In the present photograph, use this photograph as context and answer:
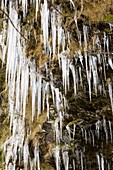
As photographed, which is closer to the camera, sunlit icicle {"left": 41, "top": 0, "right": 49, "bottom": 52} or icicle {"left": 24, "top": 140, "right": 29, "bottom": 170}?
sunlit icicle {"left": 41, "top": 0, "right": 49, "bottom": 52}

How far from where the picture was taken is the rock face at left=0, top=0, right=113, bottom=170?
336 cm

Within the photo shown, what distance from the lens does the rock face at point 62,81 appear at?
336 centimetres

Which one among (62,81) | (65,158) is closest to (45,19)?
(62,81)

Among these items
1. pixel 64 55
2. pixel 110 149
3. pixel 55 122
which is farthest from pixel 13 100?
pixel 110 149

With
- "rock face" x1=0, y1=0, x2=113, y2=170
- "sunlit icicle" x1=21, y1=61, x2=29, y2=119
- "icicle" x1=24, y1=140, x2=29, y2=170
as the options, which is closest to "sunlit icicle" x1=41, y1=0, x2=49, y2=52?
"rock face" x1=0, y1=0, x2=113, y2=170

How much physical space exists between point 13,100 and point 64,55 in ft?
2.85

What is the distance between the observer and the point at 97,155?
3.58 m

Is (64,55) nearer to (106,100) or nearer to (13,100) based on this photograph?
(106,100)

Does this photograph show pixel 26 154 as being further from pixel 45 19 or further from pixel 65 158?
pixel 45 19

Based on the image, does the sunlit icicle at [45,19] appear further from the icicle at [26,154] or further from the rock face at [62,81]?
the icicle at [26,154]

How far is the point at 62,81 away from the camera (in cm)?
350

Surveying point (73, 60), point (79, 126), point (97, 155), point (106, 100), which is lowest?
point (97, 155)

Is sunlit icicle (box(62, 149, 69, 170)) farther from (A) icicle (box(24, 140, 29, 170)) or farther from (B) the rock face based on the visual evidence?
(A) icicle (box(24, 140, 29, 170))

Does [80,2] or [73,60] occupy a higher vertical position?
[80,2]
